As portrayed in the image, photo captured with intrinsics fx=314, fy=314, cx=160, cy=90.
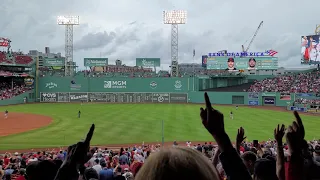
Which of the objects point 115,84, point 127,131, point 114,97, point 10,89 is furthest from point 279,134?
point 10,89

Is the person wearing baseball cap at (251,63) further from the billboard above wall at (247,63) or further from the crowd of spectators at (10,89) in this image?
the crowd of spectators at (10,89)

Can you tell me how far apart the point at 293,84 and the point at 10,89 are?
66.7m

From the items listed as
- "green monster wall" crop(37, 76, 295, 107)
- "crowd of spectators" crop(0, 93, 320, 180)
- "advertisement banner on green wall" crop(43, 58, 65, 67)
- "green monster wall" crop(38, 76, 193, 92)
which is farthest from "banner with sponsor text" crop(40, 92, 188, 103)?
"crowd of spectators" crop(0, 93, 320, 180)

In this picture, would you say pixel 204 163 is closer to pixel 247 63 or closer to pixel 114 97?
pixel 114 97

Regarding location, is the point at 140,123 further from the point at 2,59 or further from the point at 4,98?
the point at 2,59

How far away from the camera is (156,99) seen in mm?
76125

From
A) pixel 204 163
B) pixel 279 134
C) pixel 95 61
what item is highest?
pixel 95 61

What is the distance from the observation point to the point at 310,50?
72625 mm

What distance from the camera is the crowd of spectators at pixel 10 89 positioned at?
70.4 m

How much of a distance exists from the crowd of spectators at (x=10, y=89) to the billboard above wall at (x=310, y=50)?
66233 mm

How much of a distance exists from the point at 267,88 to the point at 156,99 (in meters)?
26.3

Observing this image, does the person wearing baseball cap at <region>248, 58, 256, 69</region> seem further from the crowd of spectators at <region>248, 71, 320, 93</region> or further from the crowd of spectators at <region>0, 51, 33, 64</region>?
the crowd of spectators at <region>0, 51, 33, 64</region>

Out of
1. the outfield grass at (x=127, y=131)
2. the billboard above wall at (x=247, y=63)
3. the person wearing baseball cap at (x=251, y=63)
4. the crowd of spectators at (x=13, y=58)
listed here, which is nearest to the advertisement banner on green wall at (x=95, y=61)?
the crowd of spectators at (x=13, y=58)

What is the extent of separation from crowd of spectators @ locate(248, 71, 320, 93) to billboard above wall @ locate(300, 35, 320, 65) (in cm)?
425
